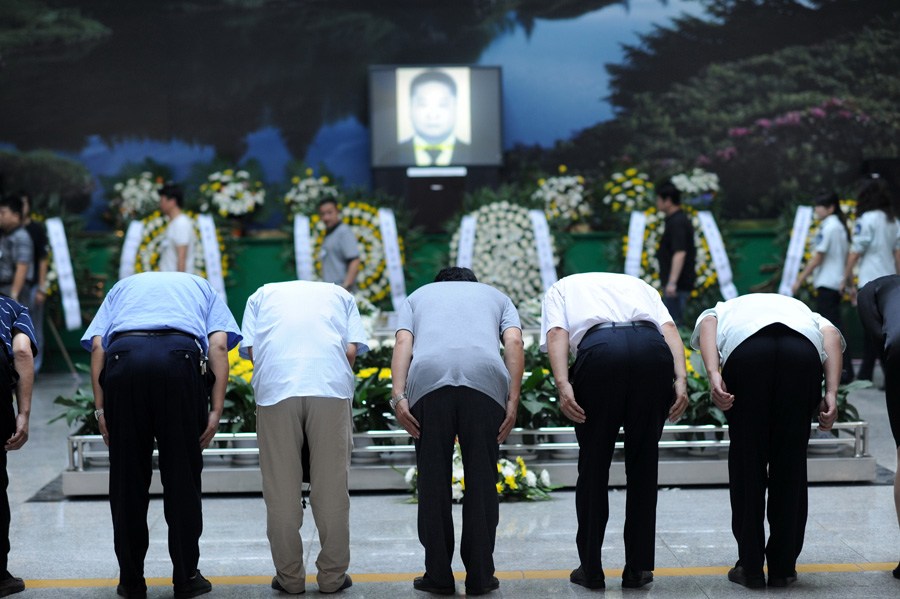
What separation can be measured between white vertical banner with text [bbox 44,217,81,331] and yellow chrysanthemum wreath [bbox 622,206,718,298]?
5287 mm

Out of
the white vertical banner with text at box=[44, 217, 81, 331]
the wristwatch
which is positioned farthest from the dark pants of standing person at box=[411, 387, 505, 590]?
the white vertical banner with text at box=[44, 217, 81, 331]

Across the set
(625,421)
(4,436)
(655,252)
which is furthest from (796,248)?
(4,436)

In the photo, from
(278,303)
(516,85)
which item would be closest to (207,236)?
(516,85)

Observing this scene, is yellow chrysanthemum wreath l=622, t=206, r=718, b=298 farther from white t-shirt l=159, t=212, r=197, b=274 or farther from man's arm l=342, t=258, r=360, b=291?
white t-shirt l=159, t=212, r=197, b=274

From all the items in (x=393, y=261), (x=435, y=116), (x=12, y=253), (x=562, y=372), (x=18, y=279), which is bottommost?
(x=393, y=261)

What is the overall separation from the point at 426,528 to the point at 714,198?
8439 mm

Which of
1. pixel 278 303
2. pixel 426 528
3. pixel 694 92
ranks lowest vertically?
pixel 426 528

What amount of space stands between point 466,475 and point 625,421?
67 cm

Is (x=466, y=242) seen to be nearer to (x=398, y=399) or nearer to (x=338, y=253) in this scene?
(x=338, y=253)

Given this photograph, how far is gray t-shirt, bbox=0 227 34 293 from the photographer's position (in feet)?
33.2

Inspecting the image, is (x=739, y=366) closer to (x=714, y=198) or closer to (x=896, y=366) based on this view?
(x=896, y=366)

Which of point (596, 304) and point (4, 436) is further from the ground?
point (596, 304)

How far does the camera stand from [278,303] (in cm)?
496

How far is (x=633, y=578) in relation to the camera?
4.80 m
